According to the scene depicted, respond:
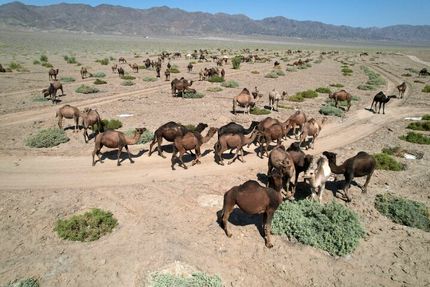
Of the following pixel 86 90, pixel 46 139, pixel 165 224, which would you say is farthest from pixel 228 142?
pixel 86 90

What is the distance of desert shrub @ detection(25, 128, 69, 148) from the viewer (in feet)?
49.0

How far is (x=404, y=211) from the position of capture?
9922 millimetres

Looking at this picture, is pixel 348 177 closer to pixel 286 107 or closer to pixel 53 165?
pixel 53 165

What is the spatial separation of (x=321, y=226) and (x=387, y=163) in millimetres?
6180

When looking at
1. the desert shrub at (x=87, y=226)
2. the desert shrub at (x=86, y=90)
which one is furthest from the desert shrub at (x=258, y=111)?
the desert shrub at (x=86, y=90)

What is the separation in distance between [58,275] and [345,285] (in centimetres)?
630

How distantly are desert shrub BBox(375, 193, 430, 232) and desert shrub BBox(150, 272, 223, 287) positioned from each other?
5.89 meters

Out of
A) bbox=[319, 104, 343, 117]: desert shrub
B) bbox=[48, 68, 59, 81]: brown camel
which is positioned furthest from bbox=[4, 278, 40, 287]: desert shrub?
bbox=[48, 68, 59, 81]: brown camel

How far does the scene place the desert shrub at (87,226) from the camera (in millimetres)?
8625

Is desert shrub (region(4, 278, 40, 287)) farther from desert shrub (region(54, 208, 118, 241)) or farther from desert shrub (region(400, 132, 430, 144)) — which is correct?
desert shrub (region(400, 132, 430, 144))

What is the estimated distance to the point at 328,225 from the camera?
8.90 meters

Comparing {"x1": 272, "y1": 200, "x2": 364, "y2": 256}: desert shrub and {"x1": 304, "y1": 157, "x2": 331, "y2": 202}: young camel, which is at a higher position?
{"x1": 304, "y1": 157, "x2": 331, "y2": 202}: young camel

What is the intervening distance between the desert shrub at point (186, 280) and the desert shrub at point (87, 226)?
7.49 ft

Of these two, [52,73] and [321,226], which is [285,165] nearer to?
[321,226]
